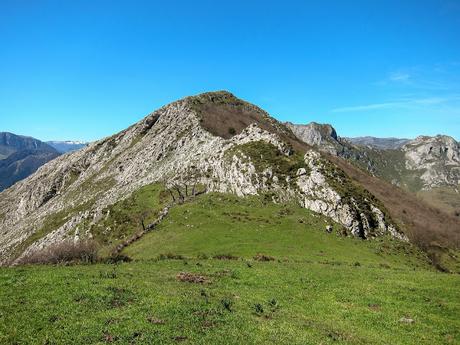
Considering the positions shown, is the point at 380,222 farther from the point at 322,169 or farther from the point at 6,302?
the point at 6,302

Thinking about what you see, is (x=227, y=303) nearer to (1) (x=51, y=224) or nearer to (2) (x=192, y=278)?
(2) (x=192, y=278)

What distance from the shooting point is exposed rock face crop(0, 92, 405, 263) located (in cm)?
8100

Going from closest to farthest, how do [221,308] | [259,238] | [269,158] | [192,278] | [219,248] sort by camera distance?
[221,308] < [192,278] < [219,248] < [259,238] < [269,158]

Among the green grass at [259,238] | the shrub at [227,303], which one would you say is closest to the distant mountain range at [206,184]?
the green grass at [259,238]

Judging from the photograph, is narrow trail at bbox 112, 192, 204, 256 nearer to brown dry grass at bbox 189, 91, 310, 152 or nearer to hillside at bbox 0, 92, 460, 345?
Answer: hillside at bbox 0, 92, 460, 345

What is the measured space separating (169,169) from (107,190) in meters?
28.1

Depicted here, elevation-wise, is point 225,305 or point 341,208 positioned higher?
point 341,208

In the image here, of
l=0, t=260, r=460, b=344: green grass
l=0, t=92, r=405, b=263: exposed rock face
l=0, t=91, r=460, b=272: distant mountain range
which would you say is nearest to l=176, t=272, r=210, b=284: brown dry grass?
l=0, t=260, r=460, b=344: green grass

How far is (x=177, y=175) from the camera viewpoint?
103 m

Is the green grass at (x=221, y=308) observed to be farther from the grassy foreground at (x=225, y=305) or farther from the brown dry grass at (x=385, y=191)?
the brown dry grass at (x=385, y=191)

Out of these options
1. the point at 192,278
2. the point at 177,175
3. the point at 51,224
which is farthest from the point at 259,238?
the point at 51,224

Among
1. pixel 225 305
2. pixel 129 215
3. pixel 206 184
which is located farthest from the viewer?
pixel 206 184

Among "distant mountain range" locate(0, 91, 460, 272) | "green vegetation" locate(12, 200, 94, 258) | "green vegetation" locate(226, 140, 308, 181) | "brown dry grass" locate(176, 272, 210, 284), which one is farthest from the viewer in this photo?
"green vegetation" locate(12, 200, 94, 258)

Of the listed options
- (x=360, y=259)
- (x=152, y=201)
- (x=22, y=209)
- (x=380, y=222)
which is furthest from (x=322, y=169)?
(x=22, y=209)
